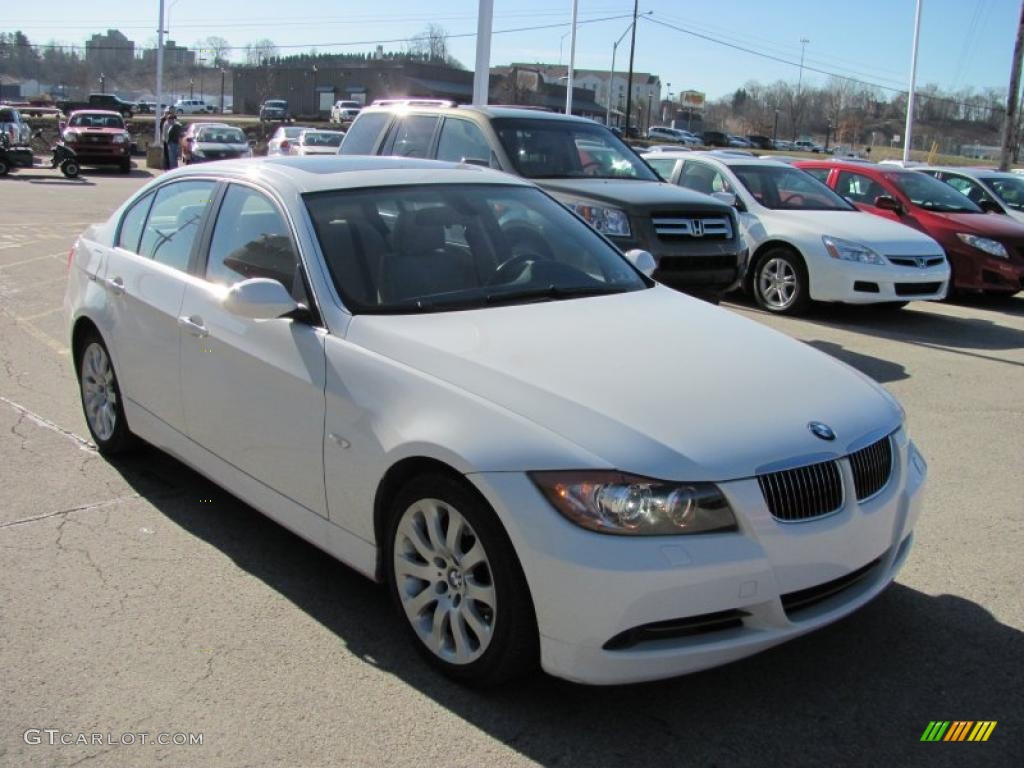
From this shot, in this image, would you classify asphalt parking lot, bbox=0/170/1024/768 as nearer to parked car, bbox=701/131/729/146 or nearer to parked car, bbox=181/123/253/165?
parked car, bbox=181/123/253/165

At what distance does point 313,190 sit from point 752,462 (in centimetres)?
224

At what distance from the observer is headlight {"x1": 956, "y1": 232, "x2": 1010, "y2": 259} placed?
12086 mm

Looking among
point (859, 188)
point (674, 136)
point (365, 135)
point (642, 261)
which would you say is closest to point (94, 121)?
point (365, 135)

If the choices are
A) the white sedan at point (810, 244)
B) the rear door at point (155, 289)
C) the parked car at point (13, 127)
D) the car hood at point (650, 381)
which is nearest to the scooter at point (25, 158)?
the parked car at point (13, 127)

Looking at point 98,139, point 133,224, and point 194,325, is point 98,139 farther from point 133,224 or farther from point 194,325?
point 194,325

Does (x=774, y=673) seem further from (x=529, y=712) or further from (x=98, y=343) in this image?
(x=98, y=343)

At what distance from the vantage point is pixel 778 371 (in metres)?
3.64

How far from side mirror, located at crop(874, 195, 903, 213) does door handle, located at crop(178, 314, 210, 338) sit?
33.2 ft

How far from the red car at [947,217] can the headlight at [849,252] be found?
2478 millimetres

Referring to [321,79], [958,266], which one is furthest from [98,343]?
[321,79]

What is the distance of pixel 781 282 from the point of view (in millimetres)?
10828

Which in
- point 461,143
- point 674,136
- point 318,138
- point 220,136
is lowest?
point 461,143

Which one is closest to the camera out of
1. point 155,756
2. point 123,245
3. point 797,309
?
point 155,756

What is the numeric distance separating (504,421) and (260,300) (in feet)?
3.97
